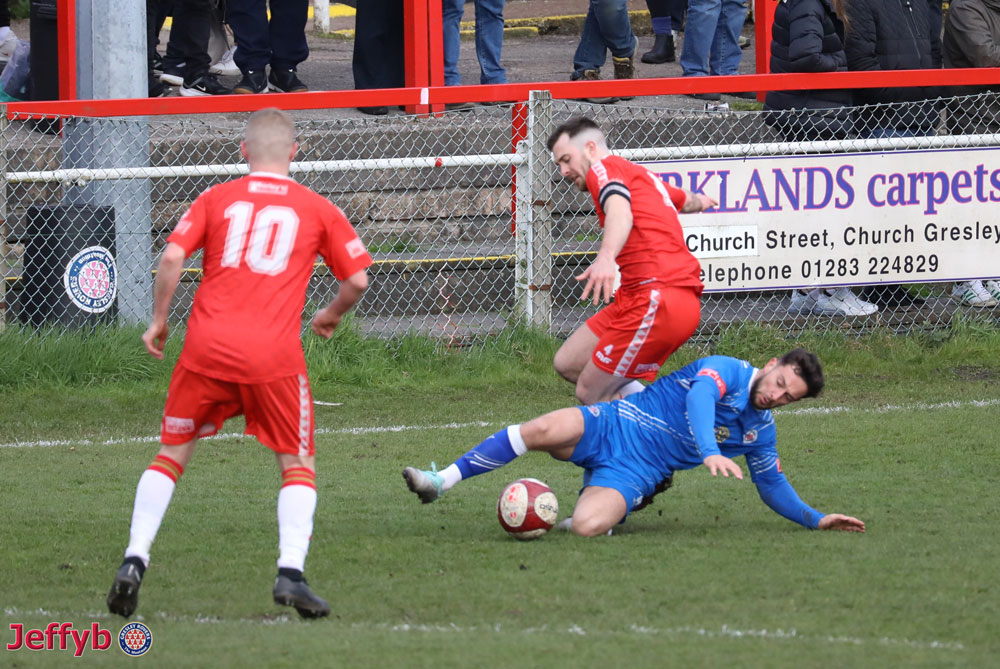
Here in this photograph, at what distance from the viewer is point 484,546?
213 inches

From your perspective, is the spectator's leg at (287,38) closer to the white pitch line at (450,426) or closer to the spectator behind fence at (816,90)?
the spectator behind fence at (816,90)

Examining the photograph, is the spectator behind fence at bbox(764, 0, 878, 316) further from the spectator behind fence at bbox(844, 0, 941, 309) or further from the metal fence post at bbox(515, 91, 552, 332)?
the metal fence post at bbox(515, 91, 552, 332)

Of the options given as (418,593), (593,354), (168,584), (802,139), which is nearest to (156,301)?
(168,584)

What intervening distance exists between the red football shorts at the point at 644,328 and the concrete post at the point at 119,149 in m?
4.30

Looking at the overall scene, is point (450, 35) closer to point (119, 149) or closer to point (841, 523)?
point (119, 149)

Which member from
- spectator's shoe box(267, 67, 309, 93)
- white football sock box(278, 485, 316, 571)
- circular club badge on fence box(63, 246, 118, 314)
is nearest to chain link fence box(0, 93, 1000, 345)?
circular club badge on fence box(63, 246, 118, 314)

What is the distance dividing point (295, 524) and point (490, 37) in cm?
787

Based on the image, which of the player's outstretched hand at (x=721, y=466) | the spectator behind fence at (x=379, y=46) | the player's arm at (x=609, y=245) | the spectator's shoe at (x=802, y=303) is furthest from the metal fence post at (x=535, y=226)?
the player's outstretched hand at (x=721, y=466)

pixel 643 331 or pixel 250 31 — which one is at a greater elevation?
pixel 250 31

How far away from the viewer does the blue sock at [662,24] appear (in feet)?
47.9

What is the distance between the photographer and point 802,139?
10.6 meters

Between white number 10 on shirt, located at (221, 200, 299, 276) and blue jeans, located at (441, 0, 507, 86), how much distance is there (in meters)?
7.23

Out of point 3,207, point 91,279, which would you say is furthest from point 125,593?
point 3,207

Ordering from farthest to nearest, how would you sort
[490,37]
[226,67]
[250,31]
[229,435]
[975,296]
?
[226,67]
[490,37]
[250,31]
[975,296]
[229,435]
